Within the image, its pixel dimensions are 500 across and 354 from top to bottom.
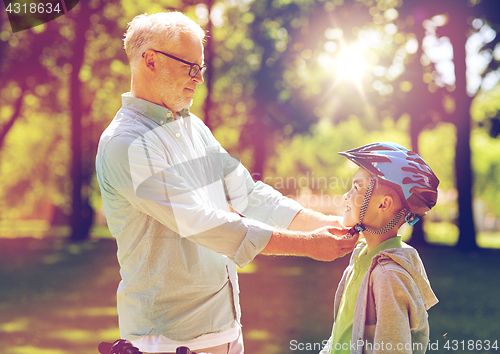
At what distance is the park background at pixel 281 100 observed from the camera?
10.8 metres

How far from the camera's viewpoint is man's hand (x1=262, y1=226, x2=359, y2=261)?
2.69 metres

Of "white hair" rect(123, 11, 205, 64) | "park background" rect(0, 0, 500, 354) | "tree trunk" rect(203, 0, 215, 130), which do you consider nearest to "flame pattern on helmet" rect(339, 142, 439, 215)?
"white hair" rect(123, 11, 205, 64)

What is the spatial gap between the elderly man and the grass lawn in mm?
4294

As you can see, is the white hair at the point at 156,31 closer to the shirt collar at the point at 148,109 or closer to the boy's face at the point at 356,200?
the shirt collar at the point at 148,109

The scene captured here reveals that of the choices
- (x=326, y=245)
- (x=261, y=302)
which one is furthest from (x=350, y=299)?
(x=261, y=302)

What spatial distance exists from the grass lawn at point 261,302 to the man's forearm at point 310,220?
4.05 meters

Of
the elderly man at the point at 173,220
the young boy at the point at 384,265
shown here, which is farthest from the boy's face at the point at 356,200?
the elderly man at the point at 173,220

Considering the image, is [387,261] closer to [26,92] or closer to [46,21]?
[46,21]

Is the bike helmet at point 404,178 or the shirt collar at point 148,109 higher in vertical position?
the shirt collar at point 148,109

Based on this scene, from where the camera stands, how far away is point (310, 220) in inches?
135

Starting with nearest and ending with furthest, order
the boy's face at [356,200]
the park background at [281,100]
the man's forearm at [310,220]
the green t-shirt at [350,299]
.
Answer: the green t-shirt at [350,299]
the boy's face at [356,200]
the man's forearm at [310,220]
the park background at [281,100]

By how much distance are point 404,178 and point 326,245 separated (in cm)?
66

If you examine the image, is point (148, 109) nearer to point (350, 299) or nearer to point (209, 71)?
point (350, 299)

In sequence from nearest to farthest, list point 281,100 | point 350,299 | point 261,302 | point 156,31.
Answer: point 350,299 < point 156,31 < point 261,302 < point 281,100
